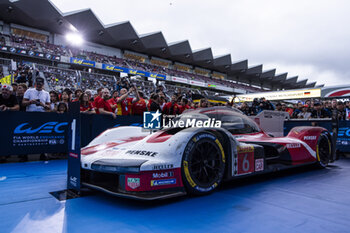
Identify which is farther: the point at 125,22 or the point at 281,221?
the point at 125,22

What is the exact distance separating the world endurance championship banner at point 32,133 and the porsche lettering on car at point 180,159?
101 inches

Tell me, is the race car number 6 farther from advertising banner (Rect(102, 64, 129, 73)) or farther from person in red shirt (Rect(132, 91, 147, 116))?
advertising banner (Rect(102, 64, 129, 73))

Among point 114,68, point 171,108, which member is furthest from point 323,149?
point 114,68

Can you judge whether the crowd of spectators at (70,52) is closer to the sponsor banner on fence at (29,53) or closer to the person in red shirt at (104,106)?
the sponsor banner on fence at (29,53)

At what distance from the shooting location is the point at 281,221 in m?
2.20

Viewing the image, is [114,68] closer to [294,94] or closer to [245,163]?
[294,94]

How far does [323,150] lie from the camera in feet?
15.8

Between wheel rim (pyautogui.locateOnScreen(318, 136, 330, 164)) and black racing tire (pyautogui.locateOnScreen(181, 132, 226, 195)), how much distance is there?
2.64 meters

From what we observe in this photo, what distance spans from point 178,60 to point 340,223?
51650 millimetres

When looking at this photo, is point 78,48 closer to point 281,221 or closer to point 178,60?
point 178,60

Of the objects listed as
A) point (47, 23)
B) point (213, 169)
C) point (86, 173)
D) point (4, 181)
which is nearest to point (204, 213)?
point (213, 169)

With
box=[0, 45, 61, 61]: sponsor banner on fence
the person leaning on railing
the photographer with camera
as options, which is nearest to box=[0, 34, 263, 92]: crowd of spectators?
box=[0, 45, 61, 61]: sponsor banner on fence

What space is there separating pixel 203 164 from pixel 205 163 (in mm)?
27

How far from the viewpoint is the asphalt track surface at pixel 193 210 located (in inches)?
81.4
